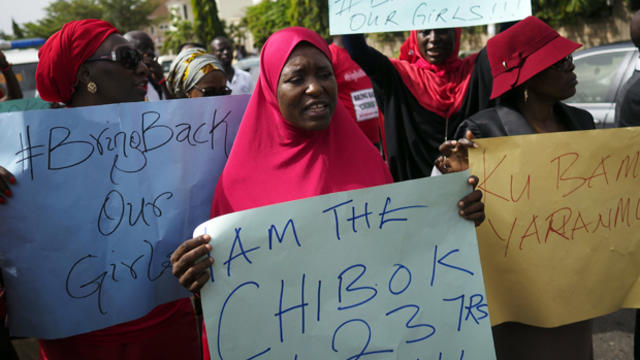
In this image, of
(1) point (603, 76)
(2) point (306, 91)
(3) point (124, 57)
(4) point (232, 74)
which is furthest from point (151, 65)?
(1) point (603, 76)

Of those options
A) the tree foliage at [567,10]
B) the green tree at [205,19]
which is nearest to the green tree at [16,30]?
the green tree at [205,19]

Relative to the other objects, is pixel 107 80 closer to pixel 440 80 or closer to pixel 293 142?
pixel 293 142

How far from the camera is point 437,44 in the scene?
280cm

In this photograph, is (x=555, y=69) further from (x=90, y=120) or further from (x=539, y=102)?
(x=90, y=120)

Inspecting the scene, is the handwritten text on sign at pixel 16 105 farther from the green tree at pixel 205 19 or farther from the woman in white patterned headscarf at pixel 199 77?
the green tree at pixel 205 19

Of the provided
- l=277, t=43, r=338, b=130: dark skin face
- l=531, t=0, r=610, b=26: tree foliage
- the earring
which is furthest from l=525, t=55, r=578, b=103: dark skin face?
l=531, t=0, r=610, b=26: tree foliage

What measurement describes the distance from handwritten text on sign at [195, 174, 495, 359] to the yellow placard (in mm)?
Result: 212

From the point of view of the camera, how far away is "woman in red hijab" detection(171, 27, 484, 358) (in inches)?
64.9

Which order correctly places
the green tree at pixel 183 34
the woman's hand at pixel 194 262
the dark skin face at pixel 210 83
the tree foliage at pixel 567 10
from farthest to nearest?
1. the green tree at pixel 183 34
2. the tree foliage at pixel 567 10
3. the dark skin face at pixel 210 83
4. the woman's hand at pixel 194 262

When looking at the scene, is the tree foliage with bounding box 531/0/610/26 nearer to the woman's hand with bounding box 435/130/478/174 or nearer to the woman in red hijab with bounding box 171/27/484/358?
the woman's hand with bounding box 435/130/478/174

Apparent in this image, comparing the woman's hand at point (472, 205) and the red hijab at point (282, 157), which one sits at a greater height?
the red hijab at point (282, 157)

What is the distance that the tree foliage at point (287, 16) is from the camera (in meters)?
20.3

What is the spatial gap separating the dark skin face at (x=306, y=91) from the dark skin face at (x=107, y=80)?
0.71 meters

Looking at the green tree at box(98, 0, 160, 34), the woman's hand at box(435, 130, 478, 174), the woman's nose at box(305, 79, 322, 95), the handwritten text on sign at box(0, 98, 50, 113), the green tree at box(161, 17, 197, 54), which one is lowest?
the woman's hand at box(435, 130, 478, 174)
